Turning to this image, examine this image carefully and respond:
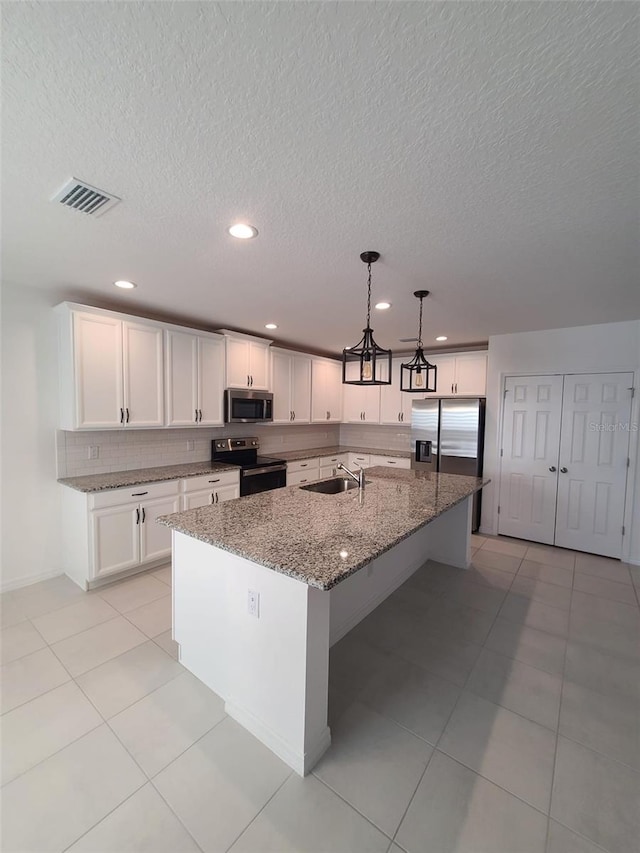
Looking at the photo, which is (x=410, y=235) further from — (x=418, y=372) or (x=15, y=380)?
(x=15, y=380)

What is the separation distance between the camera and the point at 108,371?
3.08 m

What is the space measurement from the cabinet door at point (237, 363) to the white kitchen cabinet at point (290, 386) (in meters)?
0.49

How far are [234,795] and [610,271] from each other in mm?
3564

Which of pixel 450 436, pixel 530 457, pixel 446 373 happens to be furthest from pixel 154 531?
pixel 530 457

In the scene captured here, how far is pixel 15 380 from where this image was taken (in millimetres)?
2859

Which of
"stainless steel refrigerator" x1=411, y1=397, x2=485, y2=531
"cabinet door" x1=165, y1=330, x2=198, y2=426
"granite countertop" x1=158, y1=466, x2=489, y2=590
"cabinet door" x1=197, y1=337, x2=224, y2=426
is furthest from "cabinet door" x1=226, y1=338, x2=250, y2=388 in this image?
"stainless steel refrigerator" x1=411, y1=397, x2=485, y2=531

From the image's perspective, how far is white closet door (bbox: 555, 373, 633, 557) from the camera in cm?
363

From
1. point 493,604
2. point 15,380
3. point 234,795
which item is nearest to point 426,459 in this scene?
point 493,604

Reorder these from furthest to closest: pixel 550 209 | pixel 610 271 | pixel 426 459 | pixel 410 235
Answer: pixel 426 459 → pixel 610 271 → pixel 410 235 → pixel 550 209

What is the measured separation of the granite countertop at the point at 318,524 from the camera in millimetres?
1433

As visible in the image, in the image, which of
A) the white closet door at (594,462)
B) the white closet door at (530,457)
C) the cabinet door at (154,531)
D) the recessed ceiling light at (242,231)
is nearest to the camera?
the recessed ceiling light at (242,231)

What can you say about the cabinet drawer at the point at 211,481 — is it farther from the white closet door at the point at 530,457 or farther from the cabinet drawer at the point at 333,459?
the white closet door at the point at 530,457

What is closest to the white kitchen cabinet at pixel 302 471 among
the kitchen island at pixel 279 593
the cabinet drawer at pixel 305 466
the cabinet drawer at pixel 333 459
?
the cabinet drawer at pixel 305 466

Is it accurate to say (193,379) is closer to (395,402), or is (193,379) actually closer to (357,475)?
(357,475)
